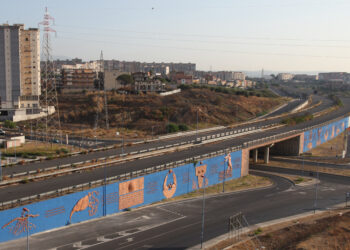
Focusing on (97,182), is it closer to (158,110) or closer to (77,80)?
(158,110)

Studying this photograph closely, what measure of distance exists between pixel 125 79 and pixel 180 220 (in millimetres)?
131920

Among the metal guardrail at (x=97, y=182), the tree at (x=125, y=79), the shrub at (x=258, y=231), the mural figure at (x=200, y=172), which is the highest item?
the tree at (x=125, y=79)

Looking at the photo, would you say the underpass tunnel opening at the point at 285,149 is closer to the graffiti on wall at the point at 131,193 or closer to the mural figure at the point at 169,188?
the mural figure at the point at 169,188

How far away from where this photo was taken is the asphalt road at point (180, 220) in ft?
112

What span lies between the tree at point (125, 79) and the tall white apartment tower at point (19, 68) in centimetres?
4640

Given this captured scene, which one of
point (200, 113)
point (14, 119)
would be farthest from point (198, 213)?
point (14, 119)

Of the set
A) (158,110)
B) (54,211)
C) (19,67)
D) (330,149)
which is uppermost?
(19,67)

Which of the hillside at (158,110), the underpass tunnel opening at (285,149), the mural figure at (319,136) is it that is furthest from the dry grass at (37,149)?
the mural figure at (319,136)

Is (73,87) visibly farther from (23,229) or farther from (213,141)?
(23,229)

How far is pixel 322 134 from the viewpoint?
10144cm

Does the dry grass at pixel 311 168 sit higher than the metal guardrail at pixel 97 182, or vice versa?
the metal guardrail at pixel 97 182

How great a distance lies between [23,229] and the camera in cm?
3412

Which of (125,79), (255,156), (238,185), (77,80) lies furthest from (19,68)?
(238,185)

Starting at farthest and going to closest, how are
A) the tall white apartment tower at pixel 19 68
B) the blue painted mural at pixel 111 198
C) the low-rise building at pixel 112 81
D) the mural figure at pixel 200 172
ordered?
the low-rise building at pixel 112 81
the tall white apartment tower at pixel 19 68
the mural figure at pixel 200 172
the blue painted mural at pixel 111 198
